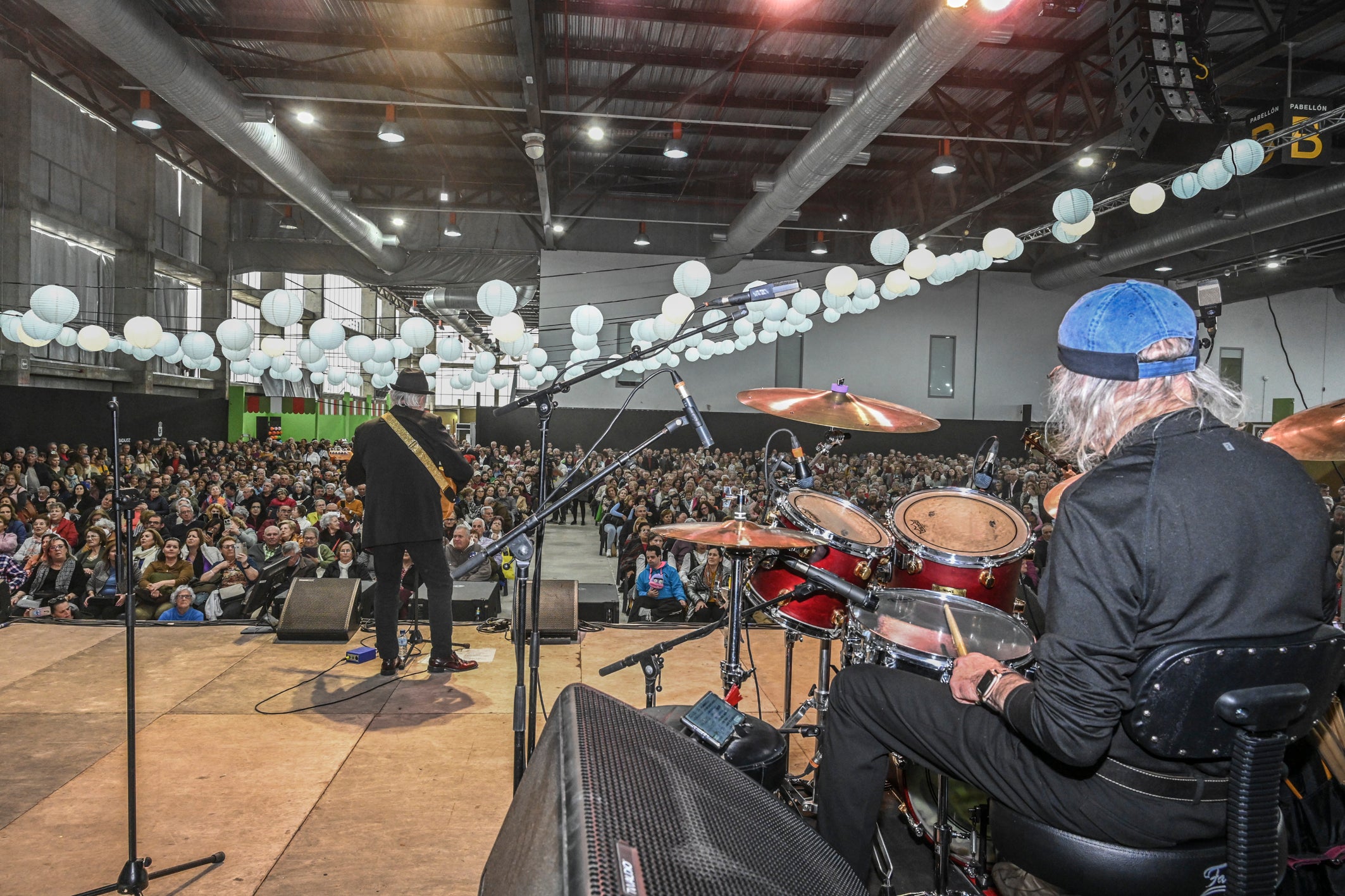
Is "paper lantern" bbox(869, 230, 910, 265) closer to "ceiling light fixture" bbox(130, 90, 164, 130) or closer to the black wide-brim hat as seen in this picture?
the black wide-brim hat

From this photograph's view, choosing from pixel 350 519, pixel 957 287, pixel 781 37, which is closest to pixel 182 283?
pixel 350 519

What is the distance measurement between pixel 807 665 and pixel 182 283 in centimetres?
1866

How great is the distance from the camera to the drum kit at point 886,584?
211 centimetres

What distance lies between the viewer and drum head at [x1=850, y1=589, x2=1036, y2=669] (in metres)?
2.05

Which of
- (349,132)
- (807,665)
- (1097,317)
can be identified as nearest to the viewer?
(1097,317)

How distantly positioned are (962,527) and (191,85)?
826 cm

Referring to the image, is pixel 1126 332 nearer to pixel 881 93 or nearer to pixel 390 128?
pixel 881 93

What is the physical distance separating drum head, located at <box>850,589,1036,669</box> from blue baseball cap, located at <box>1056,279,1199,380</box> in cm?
91

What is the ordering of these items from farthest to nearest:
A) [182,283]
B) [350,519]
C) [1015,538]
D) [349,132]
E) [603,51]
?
[182,283]
[349,132]
[603,51]
[350,519]
[1015,538]

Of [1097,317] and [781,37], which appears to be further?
[781,37]

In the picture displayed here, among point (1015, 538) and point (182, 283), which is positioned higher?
point (182, 283)

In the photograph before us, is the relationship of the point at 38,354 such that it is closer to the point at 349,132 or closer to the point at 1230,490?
the point at 349,132

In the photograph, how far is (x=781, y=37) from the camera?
8.87m

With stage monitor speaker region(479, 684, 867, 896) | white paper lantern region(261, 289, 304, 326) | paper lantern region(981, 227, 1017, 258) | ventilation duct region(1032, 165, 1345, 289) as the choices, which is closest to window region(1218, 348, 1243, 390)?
ventilation duct region(1032, 165, 1345, 289)
